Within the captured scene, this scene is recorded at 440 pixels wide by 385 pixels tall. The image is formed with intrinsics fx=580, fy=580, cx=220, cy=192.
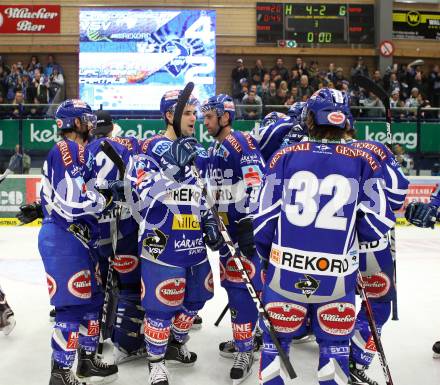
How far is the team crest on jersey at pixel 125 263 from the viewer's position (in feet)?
11.8

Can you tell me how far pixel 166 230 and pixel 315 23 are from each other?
40.5ft

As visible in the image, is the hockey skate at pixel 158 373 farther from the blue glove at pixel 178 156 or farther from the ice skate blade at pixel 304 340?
the ice skate blade at pixel 304 340

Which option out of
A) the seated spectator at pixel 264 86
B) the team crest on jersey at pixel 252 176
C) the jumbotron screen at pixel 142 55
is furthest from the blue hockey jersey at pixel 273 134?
the jumbotron screen at pixel 142 55

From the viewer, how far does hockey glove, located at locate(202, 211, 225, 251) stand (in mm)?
3086

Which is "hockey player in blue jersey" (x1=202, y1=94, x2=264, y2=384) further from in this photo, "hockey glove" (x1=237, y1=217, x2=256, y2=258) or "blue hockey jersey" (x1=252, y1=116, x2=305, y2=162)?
"blue hockey jersey" (x1=252, y1=116, x2=305, y2=162)

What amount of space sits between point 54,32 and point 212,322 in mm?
11960

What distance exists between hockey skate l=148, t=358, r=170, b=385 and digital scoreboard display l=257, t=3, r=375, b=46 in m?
12.3

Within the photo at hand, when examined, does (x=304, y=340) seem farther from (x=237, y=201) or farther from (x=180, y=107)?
(x=180, y=107)

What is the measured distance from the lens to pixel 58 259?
2938 mm

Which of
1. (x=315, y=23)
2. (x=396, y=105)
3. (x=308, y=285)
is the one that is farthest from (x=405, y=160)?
(x=308, y=285)

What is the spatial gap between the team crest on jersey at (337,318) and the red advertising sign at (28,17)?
1370cm

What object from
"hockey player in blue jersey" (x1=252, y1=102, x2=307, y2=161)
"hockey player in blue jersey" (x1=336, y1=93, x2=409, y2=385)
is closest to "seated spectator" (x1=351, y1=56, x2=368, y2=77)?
"hockey player in blue jersey" (x1=252, y1=102, x2=307, y2=161)

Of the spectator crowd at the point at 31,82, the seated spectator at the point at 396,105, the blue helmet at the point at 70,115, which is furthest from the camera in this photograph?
the spectator crowd at the point at 31,82

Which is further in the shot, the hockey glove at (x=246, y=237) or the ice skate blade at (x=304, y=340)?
the ice skate blade at (x=304, y=340)
